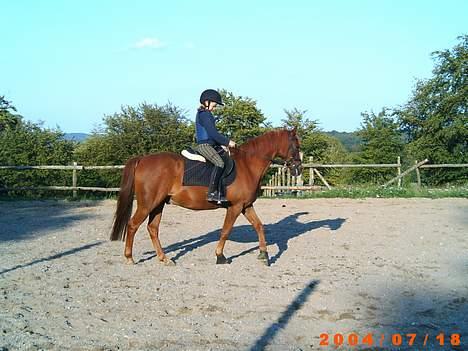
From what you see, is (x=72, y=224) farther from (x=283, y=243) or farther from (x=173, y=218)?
(x=283, y=243)

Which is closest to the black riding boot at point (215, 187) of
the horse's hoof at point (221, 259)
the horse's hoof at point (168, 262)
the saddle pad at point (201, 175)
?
the saddle pad at point (201, 175)

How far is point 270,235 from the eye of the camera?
10.3m

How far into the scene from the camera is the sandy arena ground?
4.47m

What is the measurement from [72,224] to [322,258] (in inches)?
273

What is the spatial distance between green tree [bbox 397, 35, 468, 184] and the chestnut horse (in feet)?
75.7

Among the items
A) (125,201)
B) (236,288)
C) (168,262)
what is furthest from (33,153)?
(236,288)

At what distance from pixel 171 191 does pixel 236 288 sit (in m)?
2.16

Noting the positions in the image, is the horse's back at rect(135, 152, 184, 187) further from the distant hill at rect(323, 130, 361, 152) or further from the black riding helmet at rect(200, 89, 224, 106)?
the distant hill at rect(323, 130, 361, 152)

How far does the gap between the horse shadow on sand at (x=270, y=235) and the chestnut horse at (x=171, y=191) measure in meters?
0.53

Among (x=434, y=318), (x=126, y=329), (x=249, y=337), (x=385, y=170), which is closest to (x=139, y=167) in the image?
(x=126, y=329)

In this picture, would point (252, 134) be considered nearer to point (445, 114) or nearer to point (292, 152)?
point (445, 114)

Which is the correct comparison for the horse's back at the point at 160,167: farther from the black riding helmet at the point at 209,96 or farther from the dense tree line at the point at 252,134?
the dense tree line at the point at 252,134

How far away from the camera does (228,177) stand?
752 cm

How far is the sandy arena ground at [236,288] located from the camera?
447 centimetres
